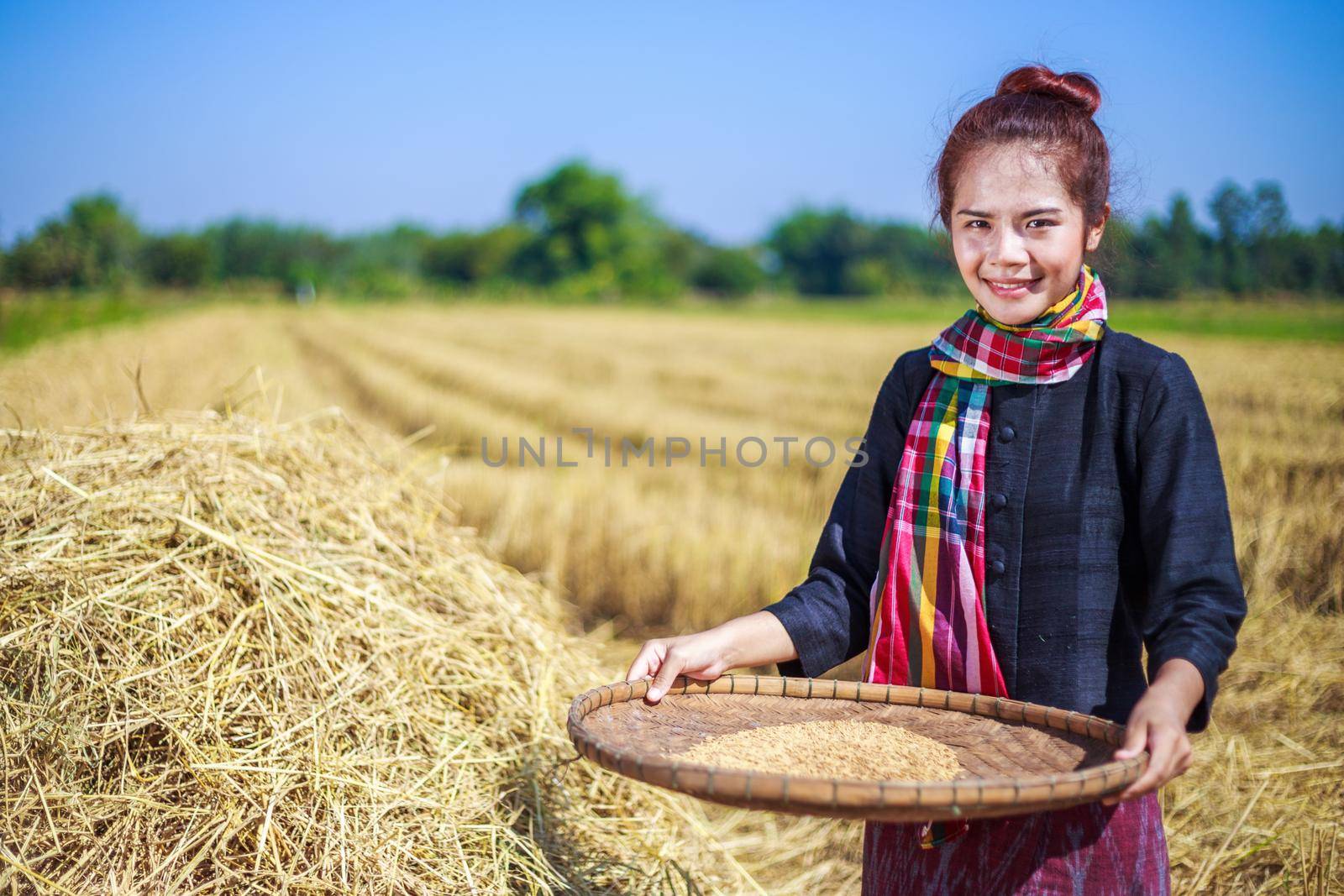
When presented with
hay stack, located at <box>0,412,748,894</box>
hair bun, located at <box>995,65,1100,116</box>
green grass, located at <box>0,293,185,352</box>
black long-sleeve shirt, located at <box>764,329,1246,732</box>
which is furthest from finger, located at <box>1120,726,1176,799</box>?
green grass, located at <box>0,293,185,352</box>

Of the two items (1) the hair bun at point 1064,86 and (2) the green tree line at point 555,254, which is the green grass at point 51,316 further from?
(1) the hair bun at point 1064,86

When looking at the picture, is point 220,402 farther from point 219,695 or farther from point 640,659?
point 640,659

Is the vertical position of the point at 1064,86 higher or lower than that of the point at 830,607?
higher

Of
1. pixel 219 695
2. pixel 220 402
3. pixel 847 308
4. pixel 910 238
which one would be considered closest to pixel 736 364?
pixel 220 402

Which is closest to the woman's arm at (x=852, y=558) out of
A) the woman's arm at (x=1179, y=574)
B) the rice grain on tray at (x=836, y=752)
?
the rice grain on tray at (x=836, y=752)

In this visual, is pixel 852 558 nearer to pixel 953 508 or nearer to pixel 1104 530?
pixel 953 508

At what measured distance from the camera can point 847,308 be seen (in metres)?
40.1

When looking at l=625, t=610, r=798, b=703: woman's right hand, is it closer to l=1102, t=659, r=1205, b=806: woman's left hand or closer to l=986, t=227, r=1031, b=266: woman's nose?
l=1102, t=659, r=1205, b=806: woman's left hand

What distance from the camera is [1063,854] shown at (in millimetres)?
1479

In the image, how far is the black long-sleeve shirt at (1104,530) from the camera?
4.51 ft

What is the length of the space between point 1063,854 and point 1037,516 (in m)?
0.52

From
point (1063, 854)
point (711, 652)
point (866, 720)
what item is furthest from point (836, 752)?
point (1063, 854)

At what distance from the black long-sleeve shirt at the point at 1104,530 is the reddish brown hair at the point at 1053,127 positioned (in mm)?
246

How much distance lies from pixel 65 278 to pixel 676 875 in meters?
15.2
